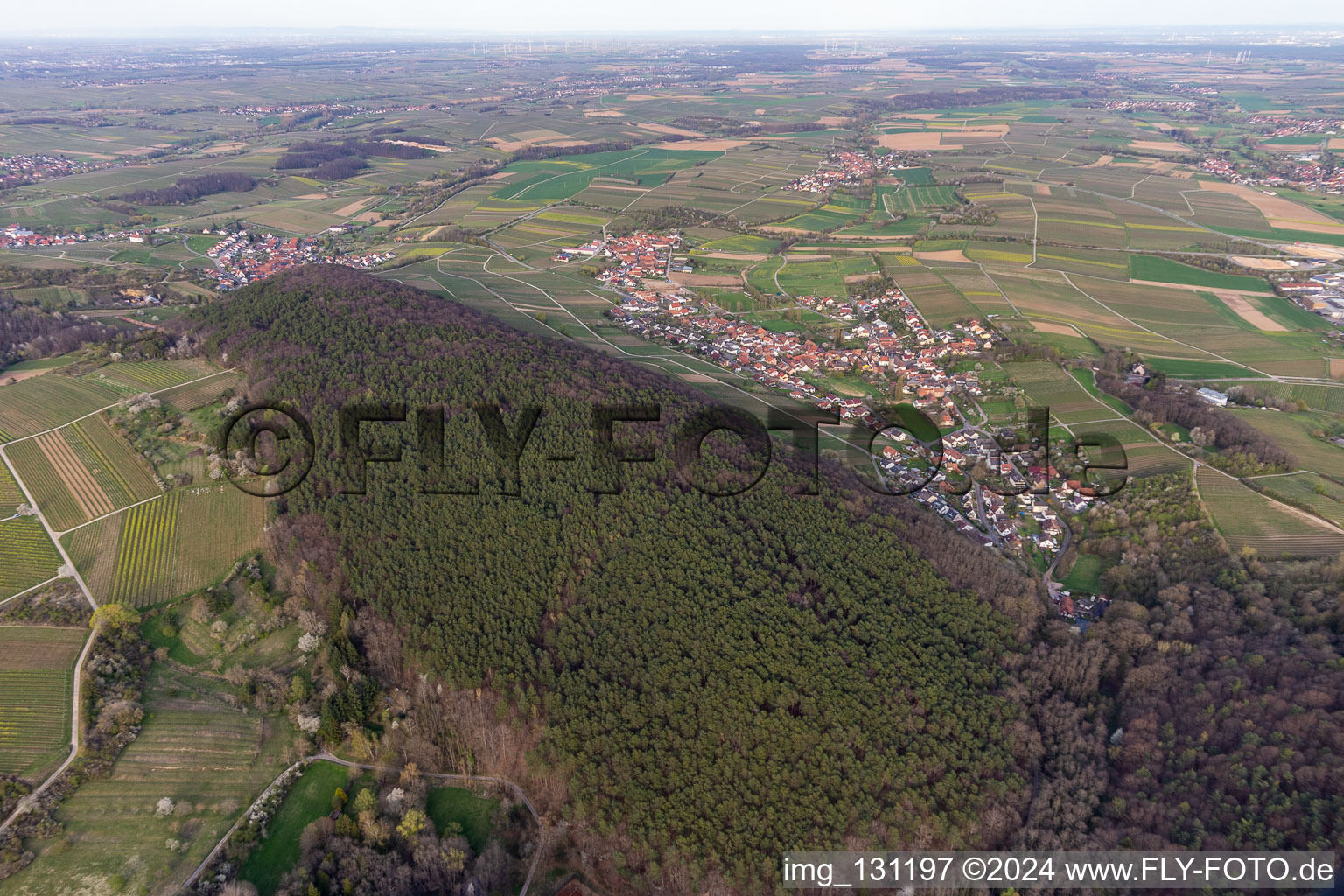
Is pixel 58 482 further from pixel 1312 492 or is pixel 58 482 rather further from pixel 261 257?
pixel 1312 492

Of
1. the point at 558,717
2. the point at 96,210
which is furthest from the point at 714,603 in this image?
the point at 96,210

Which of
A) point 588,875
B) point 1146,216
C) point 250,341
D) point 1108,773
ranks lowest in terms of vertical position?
point 588,875

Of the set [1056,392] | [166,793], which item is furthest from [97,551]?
[1056,392]

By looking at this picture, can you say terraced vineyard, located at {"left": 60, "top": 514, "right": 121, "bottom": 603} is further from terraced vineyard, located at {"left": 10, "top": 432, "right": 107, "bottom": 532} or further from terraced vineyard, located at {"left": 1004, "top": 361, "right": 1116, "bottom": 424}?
terraced vineyard, located at {"left": 1004, "top": 361, "right": 1116, "bottom": 424}

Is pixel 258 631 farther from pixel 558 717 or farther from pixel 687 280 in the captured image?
Answer: pixel 687 280

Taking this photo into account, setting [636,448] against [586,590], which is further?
[636,448]

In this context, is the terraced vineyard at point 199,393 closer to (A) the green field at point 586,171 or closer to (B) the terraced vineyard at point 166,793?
(B) the terraced vineyard at point 166,793
